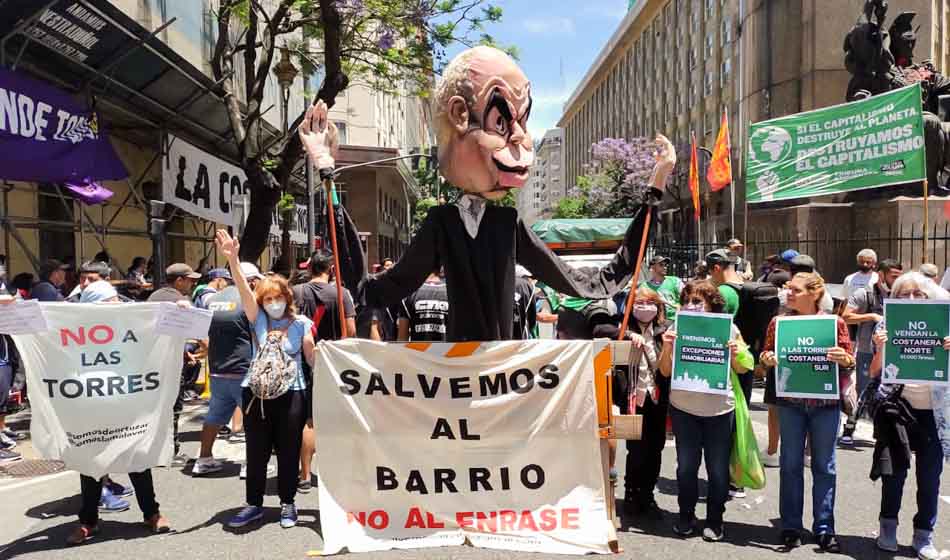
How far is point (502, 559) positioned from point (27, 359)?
318cm

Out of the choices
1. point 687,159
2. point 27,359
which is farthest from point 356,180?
point 27,359

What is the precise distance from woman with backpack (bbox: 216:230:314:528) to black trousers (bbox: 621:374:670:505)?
230cm

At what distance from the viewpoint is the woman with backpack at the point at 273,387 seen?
192 inches

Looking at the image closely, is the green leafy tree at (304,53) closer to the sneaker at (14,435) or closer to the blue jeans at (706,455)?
the sneaker at (14,435)

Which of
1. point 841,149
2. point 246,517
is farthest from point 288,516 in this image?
point 841,149

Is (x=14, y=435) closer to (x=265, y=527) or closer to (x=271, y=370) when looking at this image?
(x=265, y=527)

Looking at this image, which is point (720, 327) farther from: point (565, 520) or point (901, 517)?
point (901, 517)

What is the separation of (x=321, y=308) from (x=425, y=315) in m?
0.88

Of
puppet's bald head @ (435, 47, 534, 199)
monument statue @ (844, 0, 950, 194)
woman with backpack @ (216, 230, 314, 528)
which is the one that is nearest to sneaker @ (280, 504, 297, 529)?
woman with backpack @ (216, 230, 314, 528)

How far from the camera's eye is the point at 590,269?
181 inches

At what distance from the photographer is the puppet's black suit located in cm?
439

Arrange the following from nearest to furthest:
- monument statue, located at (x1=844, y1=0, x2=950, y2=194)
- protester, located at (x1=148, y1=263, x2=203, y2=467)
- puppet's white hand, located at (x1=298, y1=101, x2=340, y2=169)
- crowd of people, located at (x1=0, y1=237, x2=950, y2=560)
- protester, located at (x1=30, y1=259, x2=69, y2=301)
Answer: puppet's white hand, located at (x1=298, y1=101, x2=340, y2=169)
crowd of people, located at (x1=0, y1=237, x2=950, y2=560)
protester, located at (x1=148, y1=263, x2=203, y2=467)
protester, located at (x1=30, y1=259, x2=69, y2=301)
monument statue, located at (x1=844, y1=0, x2=950, y2=194)

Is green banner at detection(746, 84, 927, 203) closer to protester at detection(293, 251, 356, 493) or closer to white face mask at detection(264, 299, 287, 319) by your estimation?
protester at detection(293, 251, 356, 493)

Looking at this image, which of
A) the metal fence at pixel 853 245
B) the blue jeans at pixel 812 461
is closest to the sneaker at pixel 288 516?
the blue jeans at pixel 812 461
